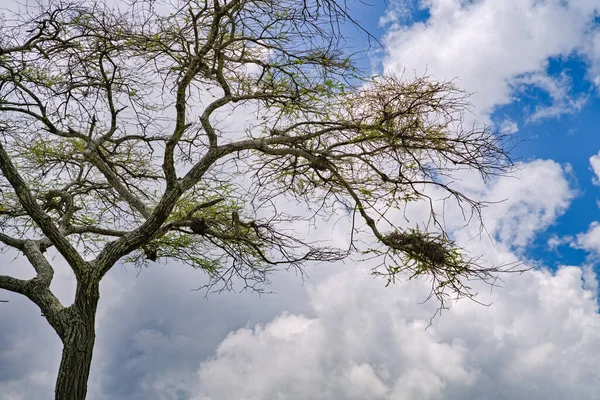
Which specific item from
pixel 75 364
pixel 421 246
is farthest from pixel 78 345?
pixel 421 246

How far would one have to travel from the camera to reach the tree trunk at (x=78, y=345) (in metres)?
6.72

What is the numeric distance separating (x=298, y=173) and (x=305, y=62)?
188 centimetres

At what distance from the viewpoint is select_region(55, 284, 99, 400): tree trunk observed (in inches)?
265

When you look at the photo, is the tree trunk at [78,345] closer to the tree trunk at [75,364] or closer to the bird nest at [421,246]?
the tree trunk at [75,364]

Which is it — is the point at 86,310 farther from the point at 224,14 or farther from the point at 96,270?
the point at 224,14

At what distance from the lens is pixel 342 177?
7719 millimetres

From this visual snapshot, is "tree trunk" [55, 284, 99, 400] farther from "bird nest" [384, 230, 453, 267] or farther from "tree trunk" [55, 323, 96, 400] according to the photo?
"bird nest" [384, 230, 453, 267]

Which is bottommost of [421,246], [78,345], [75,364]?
[75,364]

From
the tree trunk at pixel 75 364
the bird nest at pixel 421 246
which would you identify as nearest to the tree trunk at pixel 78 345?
the tree trunk at pixel 75 364

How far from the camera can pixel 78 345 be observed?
6824 millimetres

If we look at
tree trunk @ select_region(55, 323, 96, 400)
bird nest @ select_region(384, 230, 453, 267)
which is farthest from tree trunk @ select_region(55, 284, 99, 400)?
bird nest @ select_region(384, 230, 453, 267)

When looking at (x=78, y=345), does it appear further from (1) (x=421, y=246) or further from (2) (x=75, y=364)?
(1) (x=421, y=246)

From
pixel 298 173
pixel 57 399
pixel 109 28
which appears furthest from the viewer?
pixel 298 173

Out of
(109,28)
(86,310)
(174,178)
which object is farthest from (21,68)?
(86,310)
